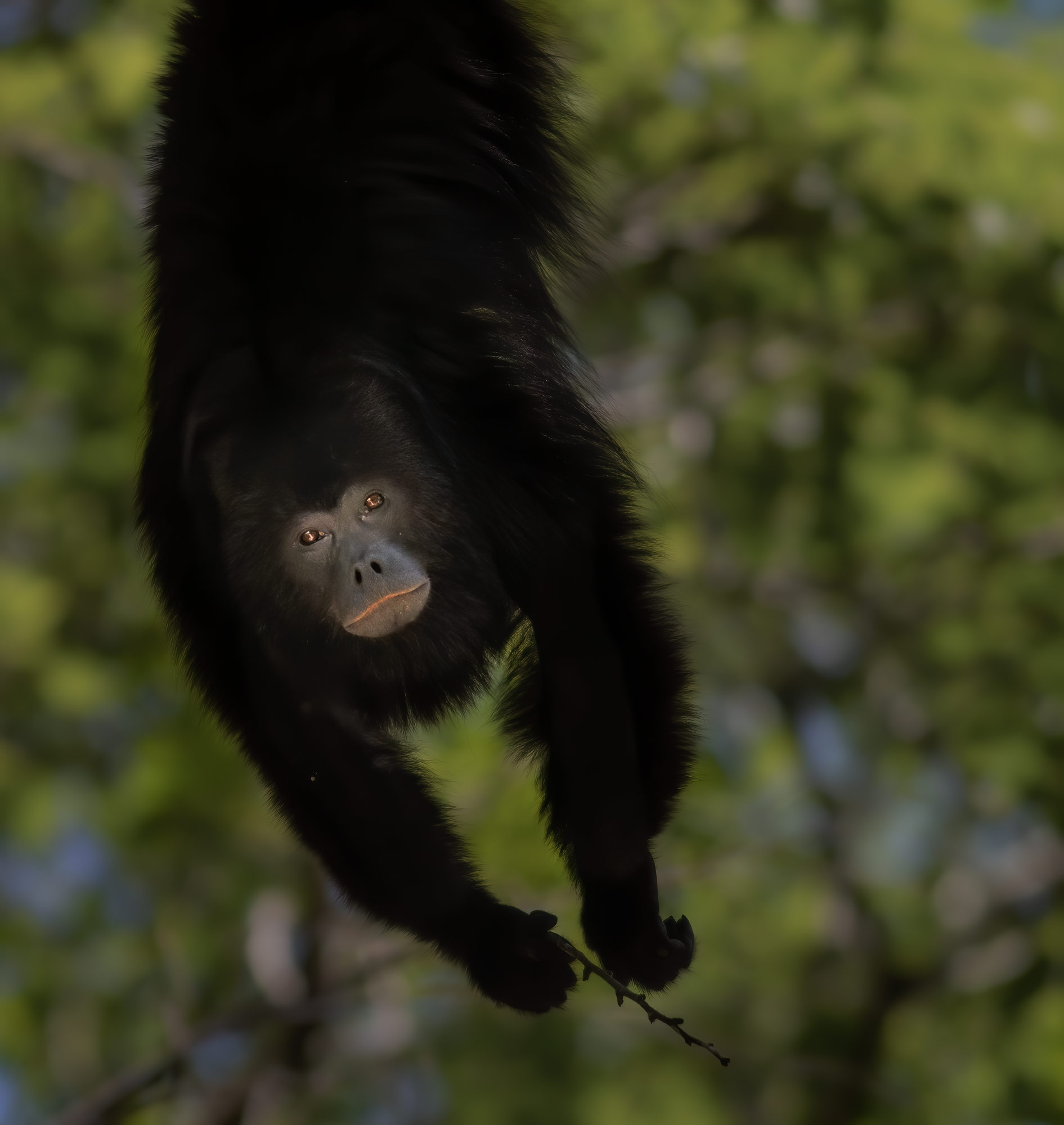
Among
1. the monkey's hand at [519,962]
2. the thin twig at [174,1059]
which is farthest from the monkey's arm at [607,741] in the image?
the thin twig at [174,1059]

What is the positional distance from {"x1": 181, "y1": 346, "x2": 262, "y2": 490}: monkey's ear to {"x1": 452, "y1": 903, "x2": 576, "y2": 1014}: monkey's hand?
66cm

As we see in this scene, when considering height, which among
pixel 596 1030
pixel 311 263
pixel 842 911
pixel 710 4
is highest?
pixel 311 263

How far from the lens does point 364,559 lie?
5.30 feet

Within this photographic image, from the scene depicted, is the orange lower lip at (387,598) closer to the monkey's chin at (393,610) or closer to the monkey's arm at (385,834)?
the monkey's chin at (393,610)

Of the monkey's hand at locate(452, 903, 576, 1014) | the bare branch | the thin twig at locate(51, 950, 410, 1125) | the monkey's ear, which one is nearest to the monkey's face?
the monkey's ear

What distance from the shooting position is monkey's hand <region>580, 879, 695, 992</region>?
1.82 m

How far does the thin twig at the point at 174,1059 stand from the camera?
2213 mm

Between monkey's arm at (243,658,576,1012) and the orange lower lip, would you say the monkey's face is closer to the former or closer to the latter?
the orange lower lip

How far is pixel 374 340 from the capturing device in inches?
71.6

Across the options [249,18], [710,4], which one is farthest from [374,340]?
[710,4]

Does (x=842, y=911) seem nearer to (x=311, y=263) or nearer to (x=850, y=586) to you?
(x=850, y=586)

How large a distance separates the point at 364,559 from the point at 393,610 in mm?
67

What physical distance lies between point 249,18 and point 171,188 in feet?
0.85

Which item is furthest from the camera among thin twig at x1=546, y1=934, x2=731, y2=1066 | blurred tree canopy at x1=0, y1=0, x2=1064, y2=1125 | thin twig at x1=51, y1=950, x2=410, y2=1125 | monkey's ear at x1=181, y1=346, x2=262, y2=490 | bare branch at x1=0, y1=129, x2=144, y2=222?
bare branch at x1=0, y1=129, x2=144, y2=222
